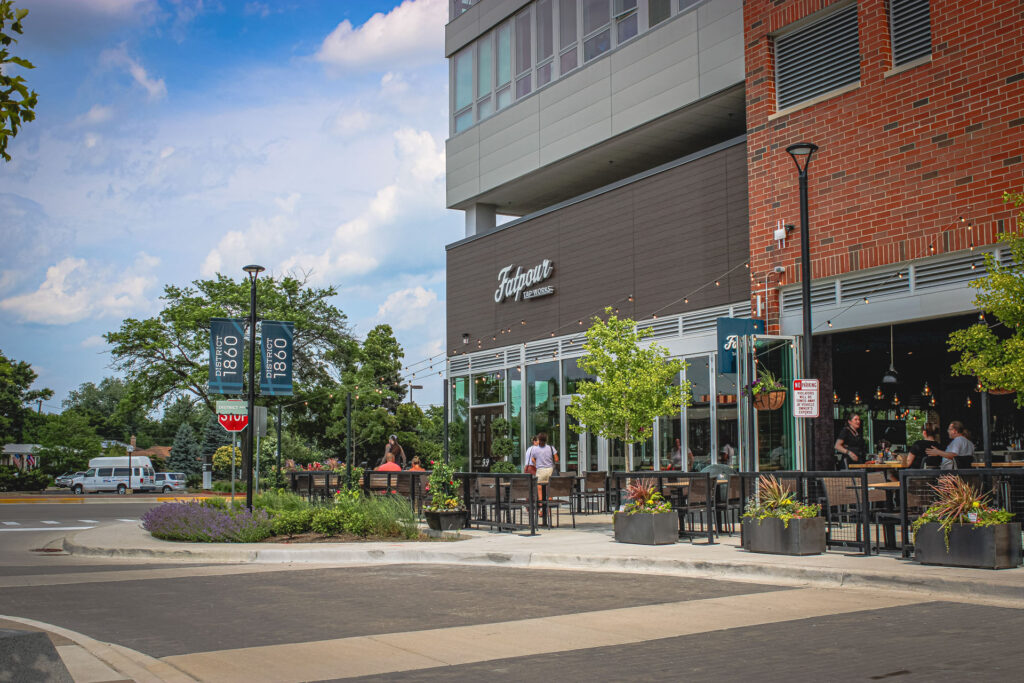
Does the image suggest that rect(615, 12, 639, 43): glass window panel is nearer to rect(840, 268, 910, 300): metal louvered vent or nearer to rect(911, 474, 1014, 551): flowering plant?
rect(840, 268, 910, 300): metal louvered vent

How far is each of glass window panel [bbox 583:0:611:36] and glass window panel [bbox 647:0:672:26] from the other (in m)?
1.70

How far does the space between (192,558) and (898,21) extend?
50.7 ft

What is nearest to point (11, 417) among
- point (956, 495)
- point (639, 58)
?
point (639, 58)

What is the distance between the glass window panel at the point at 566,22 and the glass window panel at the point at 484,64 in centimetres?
361

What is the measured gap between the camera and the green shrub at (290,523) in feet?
54.7

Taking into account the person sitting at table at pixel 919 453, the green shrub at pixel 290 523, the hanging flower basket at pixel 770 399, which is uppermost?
the hanging flower basket at pixel 770 399

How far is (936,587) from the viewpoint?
10.0 meters

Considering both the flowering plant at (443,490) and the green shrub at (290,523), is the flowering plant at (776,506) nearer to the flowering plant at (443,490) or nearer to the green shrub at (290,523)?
the flowering plant at (443,490)

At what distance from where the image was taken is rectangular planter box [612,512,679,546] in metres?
14.6

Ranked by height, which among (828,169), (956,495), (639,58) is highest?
(639,58)

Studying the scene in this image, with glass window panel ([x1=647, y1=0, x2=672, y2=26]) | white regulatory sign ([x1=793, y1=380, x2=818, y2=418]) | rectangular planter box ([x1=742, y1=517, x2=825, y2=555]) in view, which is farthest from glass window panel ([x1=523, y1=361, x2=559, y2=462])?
rectangular planter box ([x1=742, y1=517, x2=825, y2=555])

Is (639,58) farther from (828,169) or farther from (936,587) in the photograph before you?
(936,587)

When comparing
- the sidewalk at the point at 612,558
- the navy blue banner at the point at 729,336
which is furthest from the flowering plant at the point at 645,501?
the navy blue banner at the point at 729,336

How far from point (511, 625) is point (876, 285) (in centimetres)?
1196
